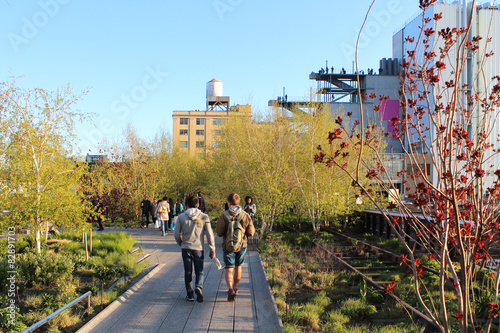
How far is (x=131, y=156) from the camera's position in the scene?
28422 mm

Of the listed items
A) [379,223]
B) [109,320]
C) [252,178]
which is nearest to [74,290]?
[109,320]

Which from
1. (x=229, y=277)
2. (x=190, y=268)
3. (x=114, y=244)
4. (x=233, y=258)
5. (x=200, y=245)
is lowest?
(x=114, y=244)

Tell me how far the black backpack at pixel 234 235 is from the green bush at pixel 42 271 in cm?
353

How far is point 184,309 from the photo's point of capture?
648 cm

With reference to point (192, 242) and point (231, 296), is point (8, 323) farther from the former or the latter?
point (231, 296)

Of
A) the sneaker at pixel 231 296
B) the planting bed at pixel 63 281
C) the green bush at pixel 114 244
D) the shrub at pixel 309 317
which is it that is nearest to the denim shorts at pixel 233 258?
the sneaker at pixel 231 296

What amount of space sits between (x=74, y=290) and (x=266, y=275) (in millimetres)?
3844

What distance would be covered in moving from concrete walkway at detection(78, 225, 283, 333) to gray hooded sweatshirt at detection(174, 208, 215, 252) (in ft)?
3.06

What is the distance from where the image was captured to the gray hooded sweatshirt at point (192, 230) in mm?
7090

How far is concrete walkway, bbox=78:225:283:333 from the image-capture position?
18.4 feet

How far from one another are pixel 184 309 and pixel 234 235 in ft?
4.58

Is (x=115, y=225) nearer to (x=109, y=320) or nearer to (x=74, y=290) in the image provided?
(x=74, y=290)

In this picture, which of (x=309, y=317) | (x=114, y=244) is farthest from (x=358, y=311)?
(x=114, y=244)

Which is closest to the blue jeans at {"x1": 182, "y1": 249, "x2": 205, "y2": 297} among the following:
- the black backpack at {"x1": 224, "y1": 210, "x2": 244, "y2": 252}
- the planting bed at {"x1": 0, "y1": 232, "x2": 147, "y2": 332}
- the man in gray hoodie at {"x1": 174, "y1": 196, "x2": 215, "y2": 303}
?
the man in gray hoodie at {"x1": 174, "y1": 196, "x2": 215, "y2": 303}
